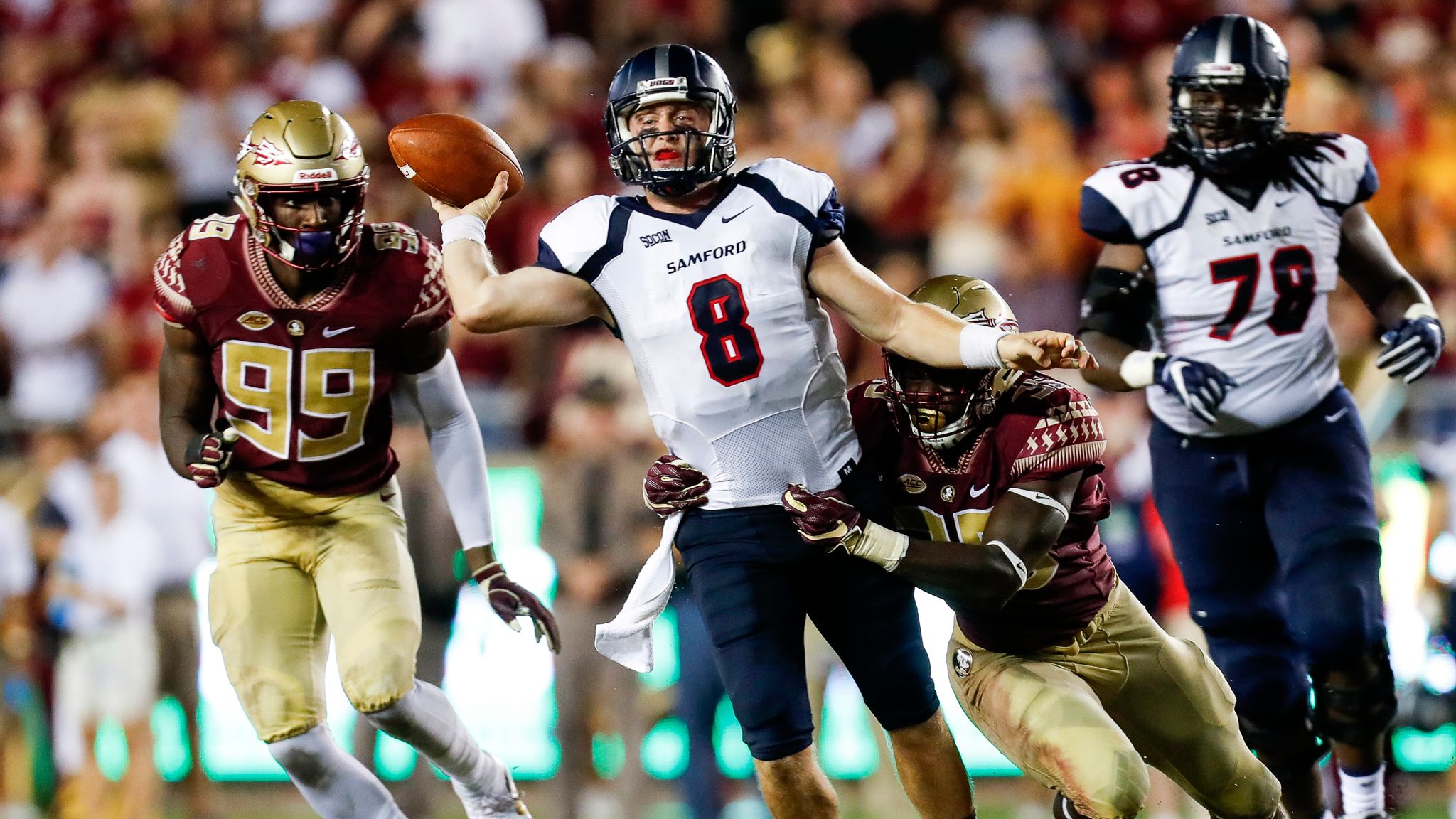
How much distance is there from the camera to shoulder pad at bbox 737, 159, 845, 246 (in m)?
4.69

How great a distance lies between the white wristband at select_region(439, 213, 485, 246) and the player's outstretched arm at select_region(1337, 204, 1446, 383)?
2.68 m

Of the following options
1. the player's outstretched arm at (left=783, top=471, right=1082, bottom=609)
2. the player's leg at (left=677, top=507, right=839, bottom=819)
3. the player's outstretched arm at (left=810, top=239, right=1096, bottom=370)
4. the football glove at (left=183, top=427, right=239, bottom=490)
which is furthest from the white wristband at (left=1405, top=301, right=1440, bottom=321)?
the football glove at (left=183, top=427, right=239, bottom=490)

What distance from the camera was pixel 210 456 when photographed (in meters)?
4.82

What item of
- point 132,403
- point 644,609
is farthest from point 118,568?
point 644,609

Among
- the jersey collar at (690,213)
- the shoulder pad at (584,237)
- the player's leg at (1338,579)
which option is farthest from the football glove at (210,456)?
the player's leg at (1338,579)

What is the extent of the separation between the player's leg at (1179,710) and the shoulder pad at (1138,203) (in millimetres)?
1225

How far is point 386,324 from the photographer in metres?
5.05

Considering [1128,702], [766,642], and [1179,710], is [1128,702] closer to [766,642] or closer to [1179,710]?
[1179,710]

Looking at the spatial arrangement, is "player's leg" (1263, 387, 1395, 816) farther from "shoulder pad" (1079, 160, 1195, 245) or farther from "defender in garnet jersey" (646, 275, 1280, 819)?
"shoulder pad" (1079, 160, 1195, 245)

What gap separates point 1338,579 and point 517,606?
2404 millimetres

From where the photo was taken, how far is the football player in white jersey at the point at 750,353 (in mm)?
4629

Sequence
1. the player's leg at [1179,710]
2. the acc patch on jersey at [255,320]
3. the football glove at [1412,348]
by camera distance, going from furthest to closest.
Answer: the football glove at [1412,348] → the acc patch on jersey at [255,320] → the player's leg at [1179,710]

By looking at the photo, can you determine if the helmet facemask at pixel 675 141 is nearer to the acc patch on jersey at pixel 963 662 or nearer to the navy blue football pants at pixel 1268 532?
the acc patch on jersey at pixel 963 662

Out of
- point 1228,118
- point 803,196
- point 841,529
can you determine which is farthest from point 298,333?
point 1228,118
